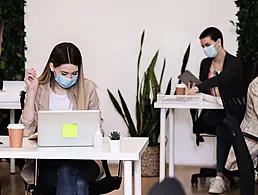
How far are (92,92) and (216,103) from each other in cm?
138

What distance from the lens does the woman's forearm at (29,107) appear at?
3148 millimetres

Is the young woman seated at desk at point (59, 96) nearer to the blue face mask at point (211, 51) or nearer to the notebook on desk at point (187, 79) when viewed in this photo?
the notebook on desk at point (187, 79)

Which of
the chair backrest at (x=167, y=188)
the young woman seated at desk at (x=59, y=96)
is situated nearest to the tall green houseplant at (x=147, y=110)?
the young woman seated at desk at (x=59, y=96)

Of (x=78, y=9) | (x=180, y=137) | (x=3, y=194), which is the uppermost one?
(x=78, y=9)

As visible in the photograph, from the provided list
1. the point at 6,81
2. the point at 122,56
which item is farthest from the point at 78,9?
the point at 6,81

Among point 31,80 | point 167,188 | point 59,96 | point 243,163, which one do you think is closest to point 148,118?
point 59,96

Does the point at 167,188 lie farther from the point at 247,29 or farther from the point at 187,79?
the point at 247,29

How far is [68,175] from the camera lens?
295 cm

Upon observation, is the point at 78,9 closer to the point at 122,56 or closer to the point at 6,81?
the point at 122,56

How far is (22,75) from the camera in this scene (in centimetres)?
584

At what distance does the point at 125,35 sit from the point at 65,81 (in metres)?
2.53

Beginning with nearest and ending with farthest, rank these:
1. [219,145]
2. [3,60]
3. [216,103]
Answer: [216,103]
[219,145]
[3,60]

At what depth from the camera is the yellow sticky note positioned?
9.03 feet

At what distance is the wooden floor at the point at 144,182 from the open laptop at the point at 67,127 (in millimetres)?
1773
